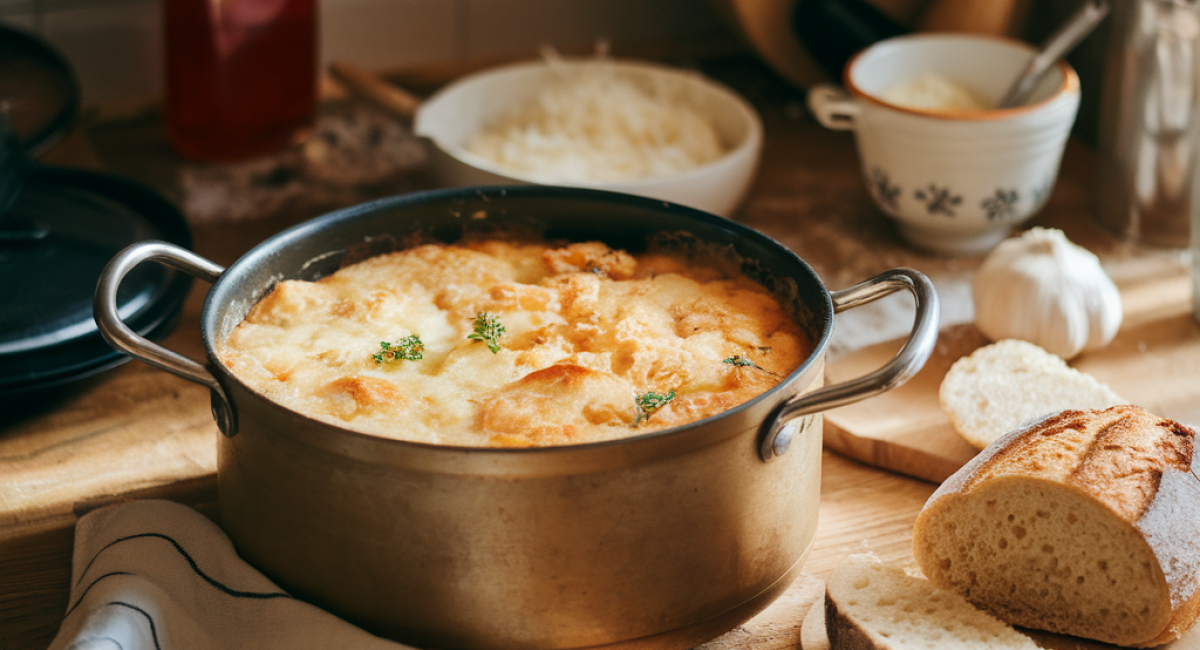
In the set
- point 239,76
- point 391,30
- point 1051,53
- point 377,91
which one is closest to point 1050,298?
point 1051,53

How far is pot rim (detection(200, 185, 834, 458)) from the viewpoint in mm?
1081

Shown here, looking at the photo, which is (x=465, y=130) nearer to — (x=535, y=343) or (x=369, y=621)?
(x=535, y=343)

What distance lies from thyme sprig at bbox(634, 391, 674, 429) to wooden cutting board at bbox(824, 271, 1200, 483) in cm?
50

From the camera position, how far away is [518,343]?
1.48m

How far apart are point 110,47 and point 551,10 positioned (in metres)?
1.28

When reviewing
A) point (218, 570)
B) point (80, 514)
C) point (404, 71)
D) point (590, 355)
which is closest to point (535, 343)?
point (590, 355)

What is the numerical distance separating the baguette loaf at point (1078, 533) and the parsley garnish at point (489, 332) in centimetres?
60

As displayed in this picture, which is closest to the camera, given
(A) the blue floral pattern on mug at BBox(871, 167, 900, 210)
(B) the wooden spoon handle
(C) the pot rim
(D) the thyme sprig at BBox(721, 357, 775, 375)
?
(C) the pot rim

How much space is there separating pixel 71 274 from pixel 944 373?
5.10ft

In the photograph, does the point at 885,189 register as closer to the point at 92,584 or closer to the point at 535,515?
the point at 535,515

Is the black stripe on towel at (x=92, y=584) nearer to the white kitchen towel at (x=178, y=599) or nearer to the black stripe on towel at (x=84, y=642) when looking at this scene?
the white kitchen towel at (x=178, y=599)

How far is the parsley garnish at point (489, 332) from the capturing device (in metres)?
1.45

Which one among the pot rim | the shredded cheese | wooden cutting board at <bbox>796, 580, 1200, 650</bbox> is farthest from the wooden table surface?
the pot rim

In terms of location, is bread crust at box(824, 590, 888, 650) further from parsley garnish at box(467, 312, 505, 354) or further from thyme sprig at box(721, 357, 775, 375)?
parsley garnish at box(467, 312, 505, 354)
